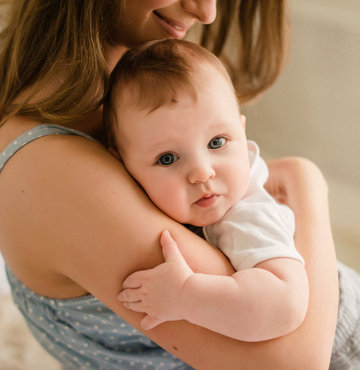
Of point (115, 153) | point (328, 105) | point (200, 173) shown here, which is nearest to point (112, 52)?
point (115, 153)

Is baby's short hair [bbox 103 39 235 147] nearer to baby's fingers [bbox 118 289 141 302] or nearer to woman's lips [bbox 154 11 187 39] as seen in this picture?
woman's lips [bbox 154 11 187 39]

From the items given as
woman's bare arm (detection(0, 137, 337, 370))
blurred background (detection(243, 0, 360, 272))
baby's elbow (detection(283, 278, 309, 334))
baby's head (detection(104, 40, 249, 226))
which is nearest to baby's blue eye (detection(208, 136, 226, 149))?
baby's head (detection(104, 40, 249, 226))

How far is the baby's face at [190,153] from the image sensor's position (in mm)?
697

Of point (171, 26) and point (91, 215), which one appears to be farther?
point (171, 26)

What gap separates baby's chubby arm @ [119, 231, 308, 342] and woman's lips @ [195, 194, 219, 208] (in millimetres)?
96

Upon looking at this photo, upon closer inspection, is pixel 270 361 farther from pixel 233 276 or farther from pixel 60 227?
pixel 60 227

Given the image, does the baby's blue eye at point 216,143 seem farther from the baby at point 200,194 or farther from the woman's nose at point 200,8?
the woman's nose at point 200,8

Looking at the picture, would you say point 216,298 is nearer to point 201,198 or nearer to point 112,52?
point 201,198

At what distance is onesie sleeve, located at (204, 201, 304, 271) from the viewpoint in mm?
Answer: 667

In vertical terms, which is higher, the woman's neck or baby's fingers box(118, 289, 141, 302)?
the woman's neck

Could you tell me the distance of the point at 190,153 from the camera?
2.31 feet

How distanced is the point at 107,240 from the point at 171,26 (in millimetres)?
472

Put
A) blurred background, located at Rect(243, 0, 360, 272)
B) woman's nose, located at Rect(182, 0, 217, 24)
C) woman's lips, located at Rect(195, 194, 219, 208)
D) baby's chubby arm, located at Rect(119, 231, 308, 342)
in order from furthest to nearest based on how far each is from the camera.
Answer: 1. blurred background, located at Rect(243, 0, 360, 272)
2. woman's nose, located at Rect(182, 0, 217, 24)
3. woman's lips, located at Rect(195, 194, 219, 208)
4. baby's chubby arm, located at Rect(119, 231, 308, 342)

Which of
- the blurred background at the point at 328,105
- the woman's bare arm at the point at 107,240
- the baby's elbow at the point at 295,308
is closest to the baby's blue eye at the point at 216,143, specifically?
the woman's bare arm at the point at 107,240
